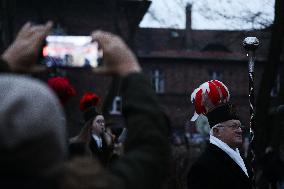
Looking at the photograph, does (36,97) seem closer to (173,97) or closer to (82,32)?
(82,32)

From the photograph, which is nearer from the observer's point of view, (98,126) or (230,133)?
(230,133)

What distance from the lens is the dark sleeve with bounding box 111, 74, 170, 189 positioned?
183cm

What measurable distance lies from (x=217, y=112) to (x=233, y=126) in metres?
0.18

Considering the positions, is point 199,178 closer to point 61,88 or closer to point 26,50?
point 61,88

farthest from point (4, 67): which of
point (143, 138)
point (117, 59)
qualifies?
point (143, 138)

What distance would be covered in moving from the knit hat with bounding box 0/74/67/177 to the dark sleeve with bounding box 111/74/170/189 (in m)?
0.21

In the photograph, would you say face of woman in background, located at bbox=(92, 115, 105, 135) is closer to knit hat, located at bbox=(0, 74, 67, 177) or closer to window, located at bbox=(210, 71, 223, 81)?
knit hat, located at bbox=(0, 74, 67, 177)

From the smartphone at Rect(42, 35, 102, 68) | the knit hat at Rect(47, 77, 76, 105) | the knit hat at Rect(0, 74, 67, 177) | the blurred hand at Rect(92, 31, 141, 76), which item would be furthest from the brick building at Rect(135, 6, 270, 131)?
the knit hat at Rect(0, 74, 67, 177)

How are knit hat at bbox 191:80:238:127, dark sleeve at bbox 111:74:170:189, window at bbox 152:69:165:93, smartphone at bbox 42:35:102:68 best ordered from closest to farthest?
dark sleeve at bbox 111:74:170:189
knit hat at bbox 191:80:238:127
smartphone at bbox 42:35:102:68
window at bbox 152:69:165:93

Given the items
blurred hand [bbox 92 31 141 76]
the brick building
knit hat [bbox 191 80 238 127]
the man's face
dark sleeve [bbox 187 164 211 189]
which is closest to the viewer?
blurred hand [bbox 92 31 141 76]

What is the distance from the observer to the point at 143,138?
6.26 feet

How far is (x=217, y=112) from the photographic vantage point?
18.0ft

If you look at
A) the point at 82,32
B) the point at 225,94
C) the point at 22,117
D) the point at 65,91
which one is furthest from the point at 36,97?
the point at 82,32

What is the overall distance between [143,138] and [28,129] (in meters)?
0.39
